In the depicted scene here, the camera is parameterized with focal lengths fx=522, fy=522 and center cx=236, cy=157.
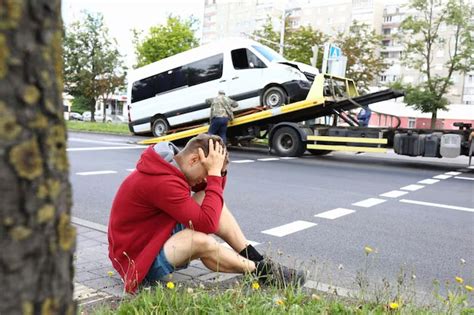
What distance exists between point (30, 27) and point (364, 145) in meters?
13.2

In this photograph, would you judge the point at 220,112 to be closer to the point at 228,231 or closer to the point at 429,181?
the point at 429,181

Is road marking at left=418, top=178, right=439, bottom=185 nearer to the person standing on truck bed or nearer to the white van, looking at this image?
the white van

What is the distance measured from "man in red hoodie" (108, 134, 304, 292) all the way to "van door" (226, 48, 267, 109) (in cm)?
1171

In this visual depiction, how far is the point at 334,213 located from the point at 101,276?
3.73 meters

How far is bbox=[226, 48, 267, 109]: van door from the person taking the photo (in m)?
15.0

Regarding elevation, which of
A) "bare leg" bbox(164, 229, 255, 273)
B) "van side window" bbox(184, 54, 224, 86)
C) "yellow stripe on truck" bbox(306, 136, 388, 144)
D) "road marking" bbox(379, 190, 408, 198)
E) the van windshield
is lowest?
"road marking" bbox(379, 190, 408, 198)

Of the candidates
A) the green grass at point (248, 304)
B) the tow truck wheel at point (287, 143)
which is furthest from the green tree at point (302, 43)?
the green grass at point (248, 304)

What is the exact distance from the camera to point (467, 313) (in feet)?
9.69

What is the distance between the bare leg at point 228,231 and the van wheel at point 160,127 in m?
14.3

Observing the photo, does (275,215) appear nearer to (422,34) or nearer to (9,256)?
(9,256)

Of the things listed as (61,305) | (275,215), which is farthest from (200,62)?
(61,305)

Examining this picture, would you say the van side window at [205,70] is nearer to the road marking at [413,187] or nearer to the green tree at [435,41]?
the road marking at [413,187]

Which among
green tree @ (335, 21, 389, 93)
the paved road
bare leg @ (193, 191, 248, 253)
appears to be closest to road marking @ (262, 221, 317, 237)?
the paved road

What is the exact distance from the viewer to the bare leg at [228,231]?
11.8 feet
